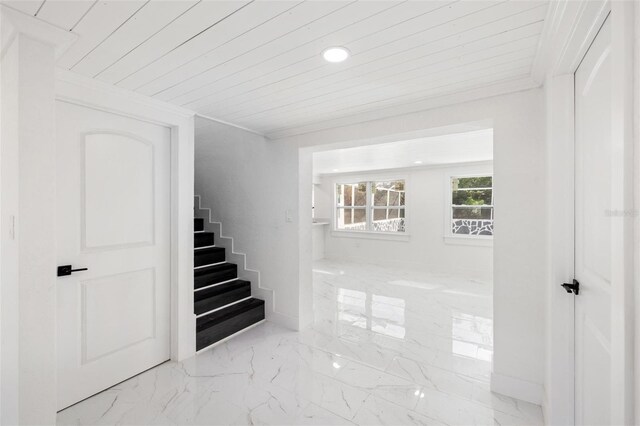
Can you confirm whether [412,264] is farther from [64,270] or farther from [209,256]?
[64,270]

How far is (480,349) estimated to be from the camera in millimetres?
2756

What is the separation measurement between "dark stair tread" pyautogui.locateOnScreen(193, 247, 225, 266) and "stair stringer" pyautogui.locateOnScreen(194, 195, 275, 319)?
0.07 metres

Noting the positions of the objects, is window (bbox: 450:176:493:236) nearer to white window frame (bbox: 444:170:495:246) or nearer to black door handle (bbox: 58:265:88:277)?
white window frame (bbox: 444:170:495:246)

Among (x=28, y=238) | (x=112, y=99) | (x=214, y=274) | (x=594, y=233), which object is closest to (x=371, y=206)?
(x=214, y=274)

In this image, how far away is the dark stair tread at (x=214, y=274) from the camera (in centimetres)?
320

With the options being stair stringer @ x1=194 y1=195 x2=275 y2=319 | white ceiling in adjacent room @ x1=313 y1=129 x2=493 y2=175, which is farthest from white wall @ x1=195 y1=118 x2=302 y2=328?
white ceiling in adjacent room @ x1=313 y1=129 x2=493 y2=175

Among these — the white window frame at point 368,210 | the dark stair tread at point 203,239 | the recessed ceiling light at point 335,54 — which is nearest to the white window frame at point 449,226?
the white window frame at point 368,210

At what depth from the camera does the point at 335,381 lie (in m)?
2.27

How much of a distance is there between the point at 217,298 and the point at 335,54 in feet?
8.38

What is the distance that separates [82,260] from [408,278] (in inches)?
187

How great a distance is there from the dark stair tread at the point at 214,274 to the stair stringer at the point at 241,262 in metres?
0.09

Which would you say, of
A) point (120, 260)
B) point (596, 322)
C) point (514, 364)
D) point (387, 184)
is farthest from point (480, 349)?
point (387, 184)

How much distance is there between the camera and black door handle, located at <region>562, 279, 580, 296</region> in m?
1.47

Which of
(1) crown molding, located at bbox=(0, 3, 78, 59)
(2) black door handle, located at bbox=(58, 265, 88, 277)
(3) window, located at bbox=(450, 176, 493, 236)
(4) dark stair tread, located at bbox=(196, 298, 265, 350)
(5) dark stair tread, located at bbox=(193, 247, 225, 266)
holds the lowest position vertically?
(4) dark stair tread, located at bbox=(196, 298, 265, 350)
